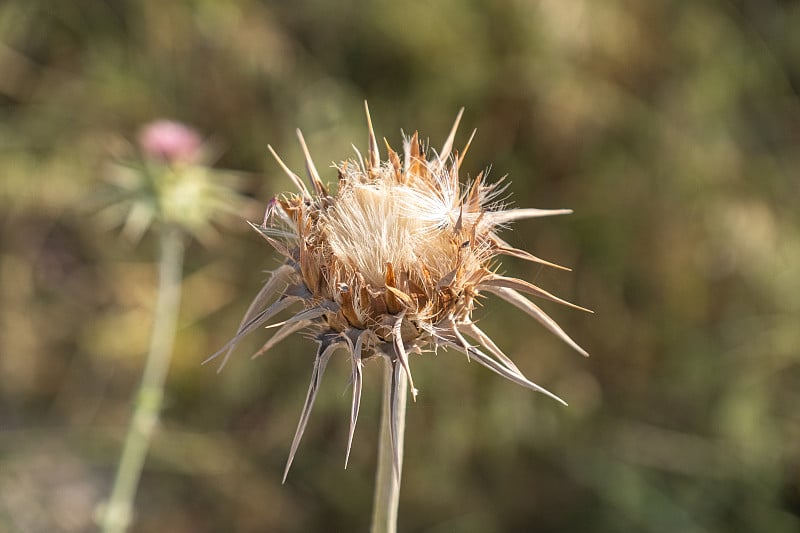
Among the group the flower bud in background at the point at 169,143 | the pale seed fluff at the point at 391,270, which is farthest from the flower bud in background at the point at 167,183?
the pale seed fluff at the point at 391,270

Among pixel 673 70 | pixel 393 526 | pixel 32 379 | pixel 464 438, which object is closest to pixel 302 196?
pixel 393 526

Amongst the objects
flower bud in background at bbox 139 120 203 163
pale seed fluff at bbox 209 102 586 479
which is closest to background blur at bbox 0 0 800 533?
flower bud in background at bbox 139 120 203 163

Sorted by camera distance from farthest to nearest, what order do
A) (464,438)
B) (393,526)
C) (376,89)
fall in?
(376,89) → (464,438) → (393,526)

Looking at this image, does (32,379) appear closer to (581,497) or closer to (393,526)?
(581,497)

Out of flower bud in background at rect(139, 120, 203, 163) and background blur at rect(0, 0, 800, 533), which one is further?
background blur at rect(0, 0, 800, 533)

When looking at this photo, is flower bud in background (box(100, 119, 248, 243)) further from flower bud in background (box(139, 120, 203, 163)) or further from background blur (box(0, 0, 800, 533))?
background blur (box(0, 0, 800, 533))
